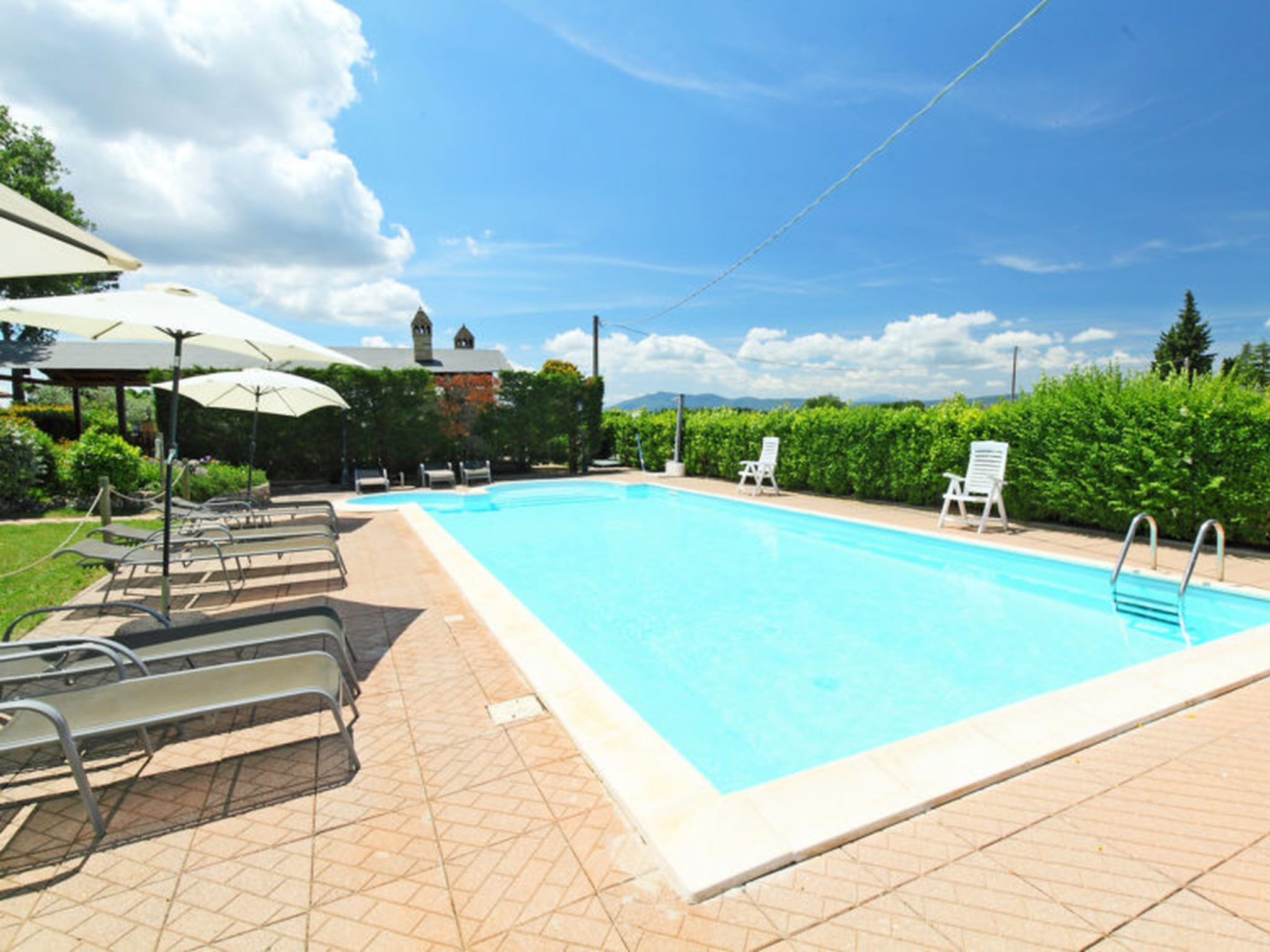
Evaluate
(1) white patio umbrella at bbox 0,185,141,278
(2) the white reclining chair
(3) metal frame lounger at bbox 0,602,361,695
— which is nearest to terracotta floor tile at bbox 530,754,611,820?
(3) metal frame lounger at bbox 0,602,361,695

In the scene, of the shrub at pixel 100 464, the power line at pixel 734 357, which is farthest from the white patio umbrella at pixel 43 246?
the power line at pixel 734 357

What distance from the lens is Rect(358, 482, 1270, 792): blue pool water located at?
4148 millimetres

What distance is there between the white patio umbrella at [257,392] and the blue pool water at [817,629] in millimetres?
3294

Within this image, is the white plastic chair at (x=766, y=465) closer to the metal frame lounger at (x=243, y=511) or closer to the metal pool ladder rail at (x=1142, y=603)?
the metal pool ladder rail at (x=1142, y=603)

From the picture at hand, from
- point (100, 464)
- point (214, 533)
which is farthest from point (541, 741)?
point (100, 464)

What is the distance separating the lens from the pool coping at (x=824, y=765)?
2104 mm

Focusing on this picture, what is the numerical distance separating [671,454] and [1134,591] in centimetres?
1328

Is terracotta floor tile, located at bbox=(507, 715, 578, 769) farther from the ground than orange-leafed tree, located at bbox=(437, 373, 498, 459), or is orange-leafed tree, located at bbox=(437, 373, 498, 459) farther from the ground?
orange-leafed tree, located at bbox=(437, 373, 498, 459)

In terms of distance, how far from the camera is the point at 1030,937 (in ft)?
5.64

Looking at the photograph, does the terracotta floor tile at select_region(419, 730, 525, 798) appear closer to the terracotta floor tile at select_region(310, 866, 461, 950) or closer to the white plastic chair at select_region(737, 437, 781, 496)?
the terracotta floor tile at select_region(310, 866, 461, 950)

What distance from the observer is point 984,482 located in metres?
8.80

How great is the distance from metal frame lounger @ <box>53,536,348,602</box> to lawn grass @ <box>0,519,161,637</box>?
1.01ft

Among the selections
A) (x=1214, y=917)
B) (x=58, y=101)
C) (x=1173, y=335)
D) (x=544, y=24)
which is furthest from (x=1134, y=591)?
(x=1173, y=335)

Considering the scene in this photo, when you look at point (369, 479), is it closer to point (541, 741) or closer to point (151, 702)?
point (151, 702)
